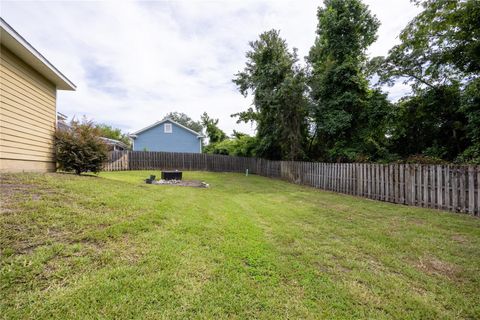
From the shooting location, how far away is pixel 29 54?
18.4 ft

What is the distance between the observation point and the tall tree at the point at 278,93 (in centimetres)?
1458

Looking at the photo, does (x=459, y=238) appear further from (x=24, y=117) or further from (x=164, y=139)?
(x=164, y=139)

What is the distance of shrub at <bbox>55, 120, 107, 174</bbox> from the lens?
7211 millimetres

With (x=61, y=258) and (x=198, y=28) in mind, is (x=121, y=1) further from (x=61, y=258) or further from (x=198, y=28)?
(x=61, y=258)

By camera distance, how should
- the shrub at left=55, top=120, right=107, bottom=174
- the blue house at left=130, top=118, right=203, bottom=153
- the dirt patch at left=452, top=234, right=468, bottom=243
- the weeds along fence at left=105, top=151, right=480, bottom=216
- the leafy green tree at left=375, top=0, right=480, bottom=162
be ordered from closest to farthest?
the dirt patch at left=452, top=234, right=468, bottom=243 < the weeds along fence at left=105, top=151, right=480, bottom=216 < the shrub at left=55, top=120, right=107, bottom=174 < the leafy green tree at left=375, top=0, right=480, bottom=162 < the blue house at left=130, top=118, right=203, bottom=153

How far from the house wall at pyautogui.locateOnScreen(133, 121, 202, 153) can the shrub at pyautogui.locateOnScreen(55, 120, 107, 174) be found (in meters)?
16.6

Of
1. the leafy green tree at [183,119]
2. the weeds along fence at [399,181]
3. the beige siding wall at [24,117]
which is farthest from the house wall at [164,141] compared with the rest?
the leafy green tree at [183,119]

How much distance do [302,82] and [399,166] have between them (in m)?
8.77

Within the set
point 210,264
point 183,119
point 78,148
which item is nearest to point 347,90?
point 210,264

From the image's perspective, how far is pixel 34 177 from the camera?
16.2 ft

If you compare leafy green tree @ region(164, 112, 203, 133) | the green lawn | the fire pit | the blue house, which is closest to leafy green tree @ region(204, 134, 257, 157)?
the blue house

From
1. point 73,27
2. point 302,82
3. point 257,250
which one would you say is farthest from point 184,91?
point 257,250

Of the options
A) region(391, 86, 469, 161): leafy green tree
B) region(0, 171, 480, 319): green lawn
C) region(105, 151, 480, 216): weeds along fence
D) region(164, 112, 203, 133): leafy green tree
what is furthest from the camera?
region(164, 112, 203, 133): leafy green tree

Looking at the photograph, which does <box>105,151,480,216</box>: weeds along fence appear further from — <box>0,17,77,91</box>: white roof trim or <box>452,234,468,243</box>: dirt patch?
<box>0,17,77,91</box>: white roof trim
